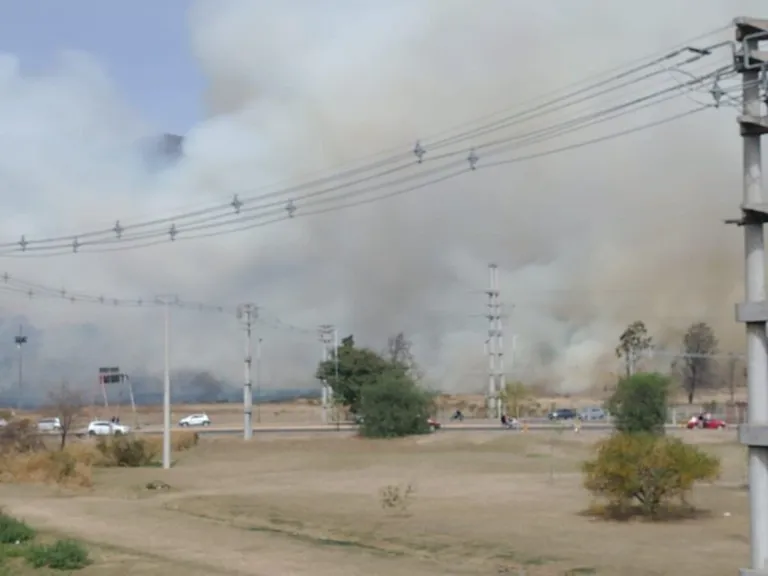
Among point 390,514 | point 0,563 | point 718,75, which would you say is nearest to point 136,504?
point 390,514

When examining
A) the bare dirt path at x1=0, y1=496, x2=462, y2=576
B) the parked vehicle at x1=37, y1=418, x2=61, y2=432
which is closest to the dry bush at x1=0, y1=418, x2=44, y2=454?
the bare dirt path at x1=0, y1=496, x2=462, y2=576

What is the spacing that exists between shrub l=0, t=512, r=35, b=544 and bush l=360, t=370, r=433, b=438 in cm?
5506

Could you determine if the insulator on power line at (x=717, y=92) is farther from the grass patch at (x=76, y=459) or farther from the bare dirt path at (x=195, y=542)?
the grass patch at (x=76, y=459)

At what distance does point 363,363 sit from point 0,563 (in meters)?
80.0

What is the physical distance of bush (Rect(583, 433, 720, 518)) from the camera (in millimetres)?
31000

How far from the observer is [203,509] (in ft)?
116

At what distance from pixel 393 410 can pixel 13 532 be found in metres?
56.7

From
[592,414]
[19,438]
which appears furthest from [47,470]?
[592,414]

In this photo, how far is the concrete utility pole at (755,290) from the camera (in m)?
10.5

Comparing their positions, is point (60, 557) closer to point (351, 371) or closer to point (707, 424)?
point (707, 424)

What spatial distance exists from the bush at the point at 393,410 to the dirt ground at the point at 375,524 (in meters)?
24.1

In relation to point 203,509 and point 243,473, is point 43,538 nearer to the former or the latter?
point 203,509

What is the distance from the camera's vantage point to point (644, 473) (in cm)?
3086

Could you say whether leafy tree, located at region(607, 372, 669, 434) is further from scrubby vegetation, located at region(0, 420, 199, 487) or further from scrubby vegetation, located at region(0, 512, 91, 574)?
scrubby vegetation, located at region(0, 512, 91, 574)
